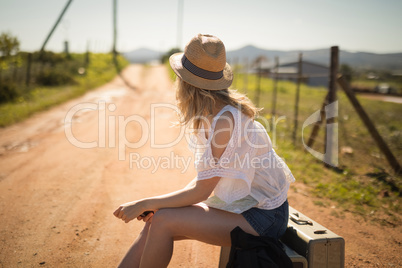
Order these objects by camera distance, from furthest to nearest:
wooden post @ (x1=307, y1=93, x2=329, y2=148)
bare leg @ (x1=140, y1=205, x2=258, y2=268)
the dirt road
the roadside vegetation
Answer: wooden post @ (x1=307, y1=93, x2=329, y2=148)
the roadside vegetation
the dirt road
bare leg @ (x1=140, y1=205, x2=258, y2=268)

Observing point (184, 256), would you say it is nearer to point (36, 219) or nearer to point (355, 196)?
point (36, 219)

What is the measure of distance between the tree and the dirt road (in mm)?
6487

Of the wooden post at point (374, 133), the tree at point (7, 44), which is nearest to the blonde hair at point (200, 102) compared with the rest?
the wooden post at point (374, 133)

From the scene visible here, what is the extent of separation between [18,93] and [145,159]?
7.27 meters

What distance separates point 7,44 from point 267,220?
13678 millimetres

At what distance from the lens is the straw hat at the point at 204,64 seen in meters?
1.90

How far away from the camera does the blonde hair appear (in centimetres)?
192

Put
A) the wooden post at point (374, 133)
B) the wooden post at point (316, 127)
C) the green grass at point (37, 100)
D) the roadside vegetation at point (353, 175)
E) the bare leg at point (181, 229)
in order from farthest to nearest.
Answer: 1. the green grass at point (37, 100)
2. the wooden post at point (316, 127)
3. the wooden post at point (374, 133)
4. the roadside vegetation at point (353, 175)
5. the bare leg at point (181, 229)

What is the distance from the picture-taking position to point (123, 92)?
13555 millimetres

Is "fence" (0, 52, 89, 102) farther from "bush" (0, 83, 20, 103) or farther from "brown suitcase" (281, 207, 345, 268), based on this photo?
"brown suitcase" (281, 207, 345, 268)

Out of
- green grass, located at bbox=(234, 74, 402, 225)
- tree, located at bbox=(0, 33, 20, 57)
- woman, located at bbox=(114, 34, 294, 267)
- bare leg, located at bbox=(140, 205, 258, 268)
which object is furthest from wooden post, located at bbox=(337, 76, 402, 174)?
tree, located at bbox=(0, 33, 20, 57)

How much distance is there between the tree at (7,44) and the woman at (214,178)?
12.9m

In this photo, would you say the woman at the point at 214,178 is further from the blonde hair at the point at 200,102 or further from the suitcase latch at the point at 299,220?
the suitcase latch at the point at 299,220

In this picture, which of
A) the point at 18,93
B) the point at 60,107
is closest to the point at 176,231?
the point at 60,107
